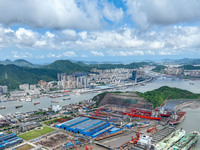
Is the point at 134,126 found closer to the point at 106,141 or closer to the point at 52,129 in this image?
the point at 106,141

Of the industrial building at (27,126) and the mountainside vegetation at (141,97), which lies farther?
the mountainside vegetation at (141,97)

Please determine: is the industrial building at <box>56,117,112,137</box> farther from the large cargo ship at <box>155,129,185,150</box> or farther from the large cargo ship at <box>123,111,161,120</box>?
the large cargo ship at <box>155,129,185,150</box>

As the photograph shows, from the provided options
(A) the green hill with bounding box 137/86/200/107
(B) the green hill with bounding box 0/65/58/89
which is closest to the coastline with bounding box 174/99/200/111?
(A) the green hill with bounding box 137/86/200/107

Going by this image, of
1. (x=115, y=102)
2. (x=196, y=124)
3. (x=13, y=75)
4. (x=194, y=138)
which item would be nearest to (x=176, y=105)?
(x=196, y=124)

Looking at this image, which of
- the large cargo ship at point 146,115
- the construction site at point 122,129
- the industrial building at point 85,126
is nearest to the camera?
the construction site at point 122,129

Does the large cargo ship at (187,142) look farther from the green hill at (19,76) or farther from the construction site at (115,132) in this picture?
the green hill at (19,76)

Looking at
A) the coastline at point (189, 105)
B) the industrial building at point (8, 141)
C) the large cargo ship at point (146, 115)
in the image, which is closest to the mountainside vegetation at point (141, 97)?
the coastline at point (189, 105)

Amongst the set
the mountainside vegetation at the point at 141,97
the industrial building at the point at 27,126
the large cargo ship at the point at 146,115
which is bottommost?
the industrial building at the point at 27,126

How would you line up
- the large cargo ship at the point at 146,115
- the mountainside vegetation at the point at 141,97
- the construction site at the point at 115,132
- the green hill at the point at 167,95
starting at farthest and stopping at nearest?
the green hill at the point at 167,95 → the mountainside vegetation at the point at 141,97 → the large cargo ship at the point at 146,115 → the construction site at the point at 115,132
